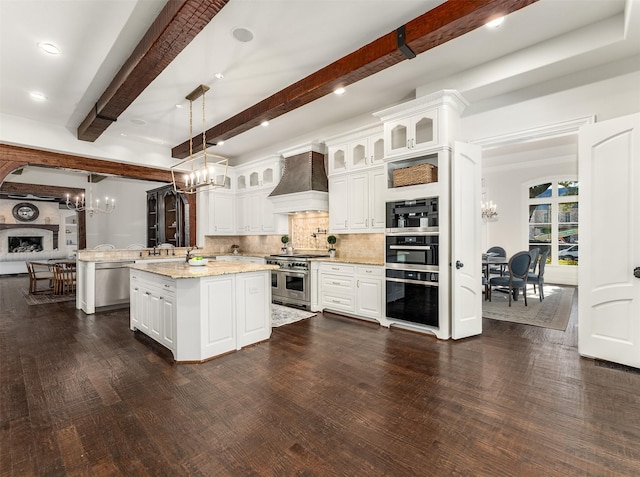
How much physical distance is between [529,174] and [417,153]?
606cm

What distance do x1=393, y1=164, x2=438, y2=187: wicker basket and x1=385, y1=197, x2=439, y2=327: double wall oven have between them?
0.24m

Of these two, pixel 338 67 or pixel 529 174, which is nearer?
pixel 338 67

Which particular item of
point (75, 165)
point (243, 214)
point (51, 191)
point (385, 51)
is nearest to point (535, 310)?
point (385, 51)

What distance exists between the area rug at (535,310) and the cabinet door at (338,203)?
2669 mm

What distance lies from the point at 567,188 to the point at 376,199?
6326mm

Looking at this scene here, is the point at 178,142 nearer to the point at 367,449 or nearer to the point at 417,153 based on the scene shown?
the point at 417,153

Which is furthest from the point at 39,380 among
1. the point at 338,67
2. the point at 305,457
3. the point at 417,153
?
the point at 417,153

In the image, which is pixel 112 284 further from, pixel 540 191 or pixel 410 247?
pixel 540 191

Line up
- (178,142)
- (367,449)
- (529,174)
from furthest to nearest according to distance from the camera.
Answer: (529,174) → (178,142) → (367,449)

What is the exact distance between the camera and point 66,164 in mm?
5621

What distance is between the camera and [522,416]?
220cm

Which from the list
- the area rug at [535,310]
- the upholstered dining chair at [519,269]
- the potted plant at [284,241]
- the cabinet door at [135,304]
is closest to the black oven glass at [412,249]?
the area rug at [535,310]

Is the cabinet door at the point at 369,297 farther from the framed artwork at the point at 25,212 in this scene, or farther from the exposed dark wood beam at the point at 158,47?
the framed artwork at the point at 25,212

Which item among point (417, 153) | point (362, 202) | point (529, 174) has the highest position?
point (529, 174)
